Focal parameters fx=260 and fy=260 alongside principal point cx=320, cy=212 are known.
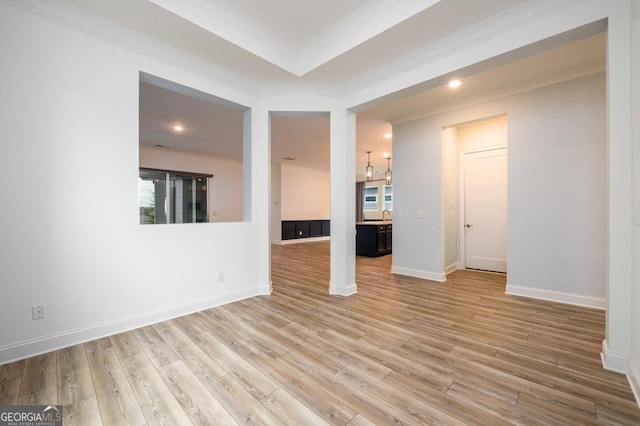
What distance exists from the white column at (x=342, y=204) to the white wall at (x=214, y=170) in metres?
5.97

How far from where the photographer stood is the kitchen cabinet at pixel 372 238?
6703mm

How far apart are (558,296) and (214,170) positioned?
870 centimetres

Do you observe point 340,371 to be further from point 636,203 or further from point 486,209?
point 486,209

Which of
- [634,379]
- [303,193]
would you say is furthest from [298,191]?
[634,379]

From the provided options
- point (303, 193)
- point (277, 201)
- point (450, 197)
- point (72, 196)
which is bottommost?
point (72, 196)

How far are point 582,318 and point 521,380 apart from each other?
5.91ft

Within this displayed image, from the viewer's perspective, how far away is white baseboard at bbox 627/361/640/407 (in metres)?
1.56

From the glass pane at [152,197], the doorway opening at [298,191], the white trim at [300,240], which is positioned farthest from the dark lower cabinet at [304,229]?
the glass pane at [152,197]

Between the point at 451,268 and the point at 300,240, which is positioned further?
the point at 300,240

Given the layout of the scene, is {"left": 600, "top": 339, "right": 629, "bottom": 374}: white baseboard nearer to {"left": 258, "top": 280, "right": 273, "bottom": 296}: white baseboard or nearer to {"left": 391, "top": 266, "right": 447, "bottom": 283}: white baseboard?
{"left": 391, "top": 266, "right": 447, "bottom": 283}: white baseboard

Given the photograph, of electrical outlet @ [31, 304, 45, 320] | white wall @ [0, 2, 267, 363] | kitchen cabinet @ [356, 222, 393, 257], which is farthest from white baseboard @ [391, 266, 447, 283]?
electrical outlet @ [31, 304, 45, 320]

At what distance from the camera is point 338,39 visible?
9.21 feet

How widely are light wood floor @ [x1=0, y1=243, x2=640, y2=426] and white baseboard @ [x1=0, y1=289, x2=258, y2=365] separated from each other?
75mm

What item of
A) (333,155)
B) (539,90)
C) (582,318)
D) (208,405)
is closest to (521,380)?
(582,318)
